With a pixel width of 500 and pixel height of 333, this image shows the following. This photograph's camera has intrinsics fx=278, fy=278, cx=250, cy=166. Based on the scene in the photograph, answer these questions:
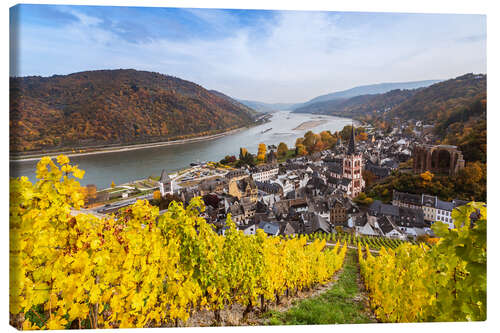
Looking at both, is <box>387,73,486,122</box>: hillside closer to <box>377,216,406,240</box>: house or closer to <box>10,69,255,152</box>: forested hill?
<box>377,216,406,240</box>: house

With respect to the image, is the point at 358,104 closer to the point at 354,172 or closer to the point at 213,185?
the point at 354,172

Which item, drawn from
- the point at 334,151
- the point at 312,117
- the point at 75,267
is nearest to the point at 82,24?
the point at 75,267

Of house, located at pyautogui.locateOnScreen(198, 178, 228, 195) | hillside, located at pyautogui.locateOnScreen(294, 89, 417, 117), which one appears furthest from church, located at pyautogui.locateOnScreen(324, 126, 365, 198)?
house, located at pyautogui.locateOnScreen(198, 178, 228, 195)

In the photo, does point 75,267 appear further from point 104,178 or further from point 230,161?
point 230,161

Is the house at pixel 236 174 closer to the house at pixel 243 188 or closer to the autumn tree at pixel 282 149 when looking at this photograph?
the house at pixel 243 188

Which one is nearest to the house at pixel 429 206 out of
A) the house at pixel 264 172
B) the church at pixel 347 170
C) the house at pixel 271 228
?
the church at pixel 347 170

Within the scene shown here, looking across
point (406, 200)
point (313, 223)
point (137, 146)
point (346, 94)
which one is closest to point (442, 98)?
point (346, 94)

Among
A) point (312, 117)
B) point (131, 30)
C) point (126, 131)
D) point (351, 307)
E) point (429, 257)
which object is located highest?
point (131, 30)
